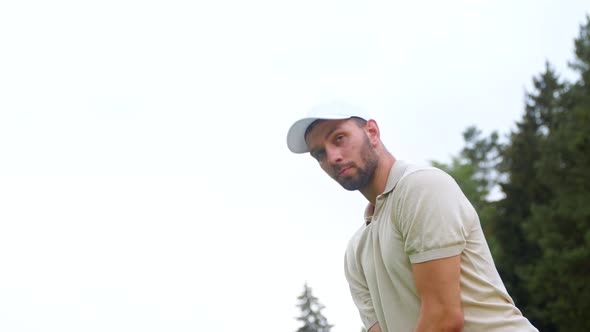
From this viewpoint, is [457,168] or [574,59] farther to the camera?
[457,168]

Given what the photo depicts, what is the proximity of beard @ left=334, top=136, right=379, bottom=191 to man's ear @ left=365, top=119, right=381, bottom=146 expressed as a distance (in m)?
0.04

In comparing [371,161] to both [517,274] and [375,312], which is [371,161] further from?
[517,274]

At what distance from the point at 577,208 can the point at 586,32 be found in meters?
12.3

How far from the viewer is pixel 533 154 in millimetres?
Answer: 45562

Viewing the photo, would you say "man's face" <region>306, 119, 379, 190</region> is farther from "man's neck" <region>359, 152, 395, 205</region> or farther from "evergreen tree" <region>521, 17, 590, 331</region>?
"evergreen tree" <region>521, 17, 590, 331</region>

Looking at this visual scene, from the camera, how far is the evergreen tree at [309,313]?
2858 cm

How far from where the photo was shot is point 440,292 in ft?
11.9

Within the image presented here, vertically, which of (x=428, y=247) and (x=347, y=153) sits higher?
(x=347, y=153)

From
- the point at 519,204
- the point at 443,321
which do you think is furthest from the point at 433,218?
the point at 519,204

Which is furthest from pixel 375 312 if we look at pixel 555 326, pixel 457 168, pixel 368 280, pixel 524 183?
pixel 457 168

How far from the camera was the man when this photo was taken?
3633 millimetres

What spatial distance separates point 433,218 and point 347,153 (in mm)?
587

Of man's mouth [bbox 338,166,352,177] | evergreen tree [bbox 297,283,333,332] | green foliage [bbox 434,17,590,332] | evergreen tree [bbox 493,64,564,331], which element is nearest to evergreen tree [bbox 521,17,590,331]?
green foliage [bbox 434,17,590,332]

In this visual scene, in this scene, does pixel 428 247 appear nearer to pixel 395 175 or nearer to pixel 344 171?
pixel 395 175
